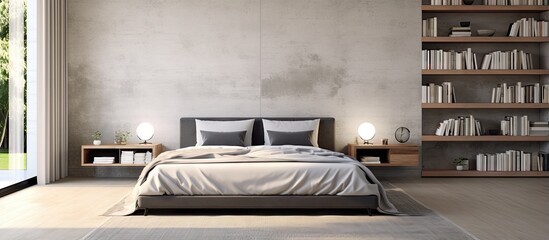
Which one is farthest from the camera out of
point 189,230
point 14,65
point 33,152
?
point 33,152

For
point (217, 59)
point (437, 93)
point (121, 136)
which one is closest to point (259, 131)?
point (217, 59)

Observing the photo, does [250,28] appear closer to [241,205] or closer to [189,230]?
[241,205]

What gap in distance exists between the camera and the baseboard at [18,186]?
7246mm

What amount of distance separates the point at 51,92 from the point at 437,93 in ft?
16.6

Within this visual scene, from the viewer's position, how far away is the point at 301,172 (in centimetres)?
604

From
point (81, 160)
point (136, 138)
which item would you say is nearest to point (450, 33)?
point (136, 138)

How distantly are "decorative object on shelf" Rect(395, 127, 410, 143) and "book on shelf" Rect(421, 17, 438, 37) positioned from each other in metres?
1.33

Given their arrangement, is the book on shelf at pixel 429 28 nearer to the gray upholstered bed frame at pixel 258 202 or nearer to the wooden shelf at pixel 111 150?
the gray upholstered bed frame at pixel 258 202

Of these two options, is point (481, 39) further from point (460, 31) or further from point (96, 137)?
point (96, 137)

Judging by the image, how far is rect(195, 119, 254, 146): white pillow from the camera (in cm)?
855

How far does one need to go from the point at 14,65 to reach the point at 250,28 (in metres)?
3.08

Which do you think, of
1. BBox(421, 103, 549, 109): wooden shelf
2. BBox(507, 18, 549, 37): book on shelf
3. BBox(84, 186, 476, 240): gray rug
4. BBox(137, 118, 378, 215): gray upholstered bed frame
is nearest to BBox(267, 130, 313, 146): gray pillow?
BBox(421, 103, 549, 109): wooden shelf

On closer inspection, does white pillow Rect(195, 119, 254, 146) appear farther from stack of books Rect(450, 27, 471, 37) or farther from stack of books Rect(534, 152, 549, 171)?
stack of books Rect(534, 152, 549, 171)

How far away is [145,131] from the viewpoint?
8727 millimetres
